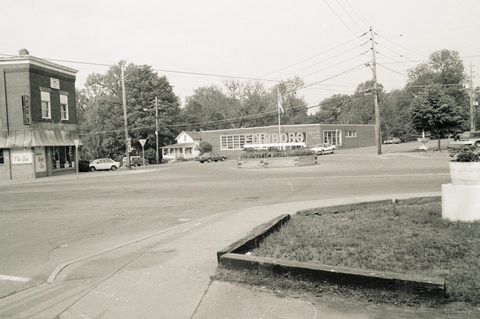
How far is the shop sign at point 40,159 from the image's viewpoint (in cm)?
3517

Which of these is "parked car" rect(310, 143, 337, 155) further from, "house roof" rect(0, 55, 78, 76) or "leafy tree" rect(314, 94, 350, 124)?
"leafy tree" rect(314, 94, 350, 124)

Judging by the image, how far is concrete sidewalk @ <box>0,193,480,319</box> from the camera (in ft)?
13.8

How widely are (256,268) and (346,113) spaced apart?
12036cm

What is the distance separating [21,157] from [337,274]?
118ft

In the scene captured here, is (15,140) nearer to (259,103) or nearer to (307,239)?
(307,239)

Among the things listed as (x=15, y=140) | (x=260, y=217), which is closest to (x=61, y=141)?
(x=15, y=140)

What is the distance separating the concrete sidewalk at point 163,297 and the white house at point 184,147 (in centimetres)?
6858

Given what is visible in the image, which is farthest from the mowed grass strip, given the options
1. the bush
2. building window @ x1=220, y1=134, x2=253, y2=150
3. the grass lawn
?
building window @ x1=220, y1=134, x2=253, y2=150

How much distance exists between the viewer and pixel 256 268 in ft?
17.3

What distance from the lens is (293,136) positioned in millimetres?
68188

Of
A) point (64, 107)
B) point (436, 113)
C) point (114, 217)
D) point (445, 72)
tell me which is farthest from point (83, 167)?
point (445, 72)

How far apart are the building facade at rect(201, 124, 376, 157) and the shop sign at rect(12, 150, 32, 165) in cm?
3795

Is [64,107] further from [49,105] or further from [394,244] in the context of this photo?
[394,244]

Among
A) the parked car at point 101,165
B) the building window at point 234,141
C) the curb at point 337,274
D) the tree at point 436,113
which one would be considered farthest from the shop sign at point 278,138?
the curb at point 337,274
